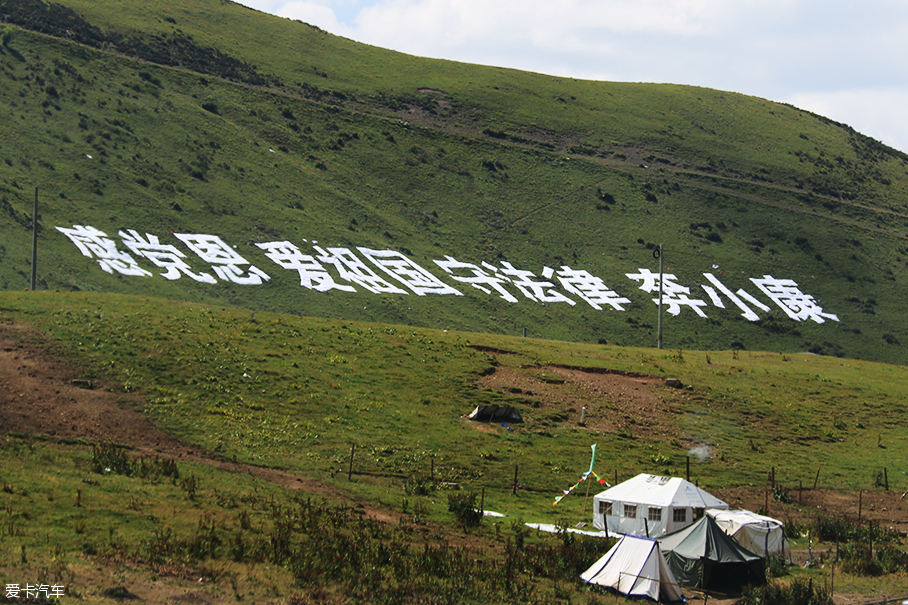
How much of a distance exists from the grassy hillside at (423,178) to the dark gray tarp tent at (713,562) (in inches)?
2455

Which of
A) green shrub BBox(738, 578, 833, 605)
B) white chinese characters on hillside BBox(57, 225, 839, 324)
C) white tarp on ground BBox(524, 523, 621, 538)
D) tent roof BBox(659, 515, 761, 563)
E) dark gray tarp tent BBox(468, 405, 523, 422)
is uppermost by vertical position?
white chinese characters on hillside BBox(57, 225, 839, 324)

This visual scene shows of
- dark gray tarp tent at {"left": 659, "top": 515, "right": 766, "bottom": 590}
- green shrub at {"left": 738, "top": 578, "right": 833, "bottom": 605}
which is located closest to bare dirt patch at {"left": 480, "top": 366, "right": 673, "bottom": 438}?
dark gray tarp tent at {"left": 659, "top": 515, "right": 766, "bottom": 590}

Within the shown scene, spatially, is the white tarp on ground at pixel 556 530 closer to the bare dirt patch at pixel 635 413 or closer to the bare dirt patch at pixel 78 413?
the bare dirt patch at pixel 78 413

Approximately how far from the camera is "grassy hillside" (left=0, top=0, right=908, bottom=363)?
97.6 m

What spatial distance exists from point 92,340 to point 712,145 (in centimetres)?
14128

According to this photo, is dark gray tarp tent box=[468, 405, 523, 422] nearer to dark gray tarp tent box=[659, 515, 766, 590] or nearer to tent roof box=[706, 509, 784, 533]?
tent roof box=[706, 509, 784, 533]

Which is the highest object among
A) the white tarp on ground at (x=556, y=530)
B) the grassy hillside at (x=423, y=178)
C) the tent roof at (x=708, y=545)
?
the grassy hillside at (x=423, y=178)

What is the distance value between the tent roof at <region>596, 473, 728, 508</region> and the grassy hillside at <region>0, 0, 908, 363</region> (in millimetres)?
56570

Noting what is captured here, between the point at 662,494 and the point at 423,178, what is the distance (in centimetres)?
10494

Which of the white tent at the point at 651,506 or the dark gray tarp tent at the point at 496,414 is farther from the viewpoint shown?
the dark gray tarp tent at the point at 496,414

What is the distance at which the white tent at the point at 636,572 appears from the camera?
968 inches

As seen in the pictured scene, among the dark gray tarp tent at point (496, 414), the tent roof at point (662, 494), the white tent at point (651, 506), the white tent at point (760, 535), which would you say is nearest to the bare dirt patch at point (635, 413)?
the dark gray tarp tent at point (496, 414)

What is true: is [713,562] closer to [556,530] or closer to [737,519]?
[737,519]

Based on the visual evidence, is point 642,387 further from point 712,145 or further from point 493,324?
point 712,145
